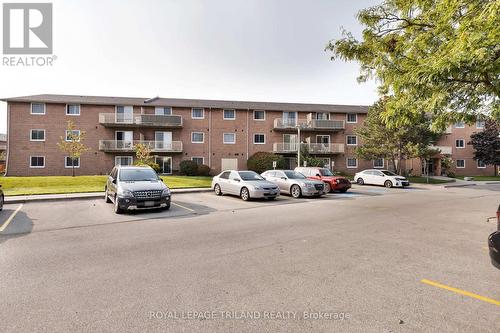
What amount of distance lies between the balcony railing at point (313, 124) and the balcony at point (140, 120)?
39.6 ft

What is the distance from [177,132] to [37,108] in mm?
14811

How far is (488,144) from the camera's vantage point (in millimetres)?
35781

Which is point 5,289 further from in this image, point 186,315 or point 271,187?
point 271,187

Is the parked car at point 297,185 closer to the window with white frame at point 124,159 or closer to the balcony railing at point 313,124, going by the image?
the balcony railing at point 313,124

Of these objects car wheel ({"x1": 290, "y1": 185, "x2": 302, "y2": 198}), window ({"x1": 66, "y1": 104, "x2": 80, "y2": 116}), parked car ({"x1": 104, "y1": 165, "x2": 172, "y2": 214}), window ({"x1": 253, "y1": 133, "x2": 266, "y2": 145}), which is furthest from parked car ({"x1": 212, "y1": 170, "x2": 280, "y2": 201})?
window ({"x1": 66, "y1": 104, "x2": 80, "y2": 116})

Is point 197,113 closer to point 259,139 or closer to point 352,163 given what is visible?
point 259,139

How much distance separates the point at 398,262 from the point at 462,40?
4.69m

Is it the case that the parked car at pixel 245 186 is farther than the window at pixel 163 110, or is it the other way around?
the window at pixel 163 110

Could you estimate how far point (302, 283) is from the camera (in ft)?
12.6

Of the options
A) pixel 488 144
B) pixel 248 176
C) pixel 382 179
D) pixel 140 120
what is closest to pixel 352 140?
pixel 382 179

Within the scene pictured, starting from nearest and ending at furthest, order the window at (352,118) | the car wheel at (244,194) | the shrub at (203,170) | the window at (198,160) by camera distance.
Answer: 1. the car wheel at (244,194)
2. the shrub at (203,170)
3. the window at (198,160)
4. the window at (352,118)

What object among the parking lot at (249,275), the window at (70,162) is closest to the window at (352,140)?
the parking lot at (249,275)

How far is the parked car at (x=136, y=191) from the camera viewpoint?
30.7 feet

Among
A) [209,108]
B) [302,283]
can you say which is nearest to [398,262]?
[302,283]
